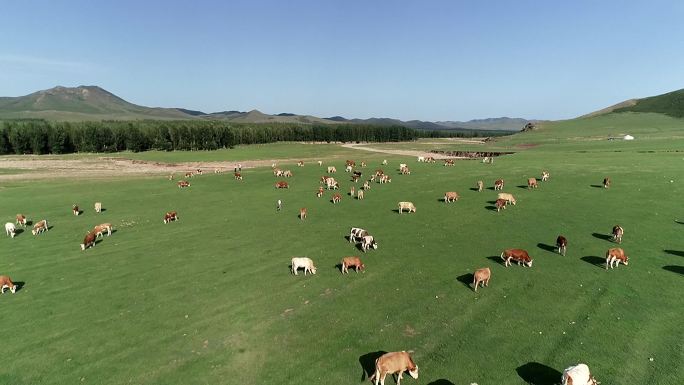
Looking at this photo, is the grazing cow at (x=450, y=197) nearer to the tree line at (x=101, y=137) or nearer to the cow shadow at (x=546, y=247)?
the cow shadow at (x=546, y=247)

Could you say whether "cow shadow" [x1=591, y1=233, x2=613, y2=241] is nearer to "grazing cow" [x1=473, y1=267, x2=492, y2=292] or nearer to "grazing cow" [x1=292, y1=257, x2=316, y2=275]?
"grazing cow" [x1=473, y1=267, x2=492, y2=292]

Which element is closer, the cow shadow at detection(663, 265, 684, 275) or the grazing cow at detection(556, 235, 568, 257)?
the cow shadow at detection(663, 265, 684, 275)

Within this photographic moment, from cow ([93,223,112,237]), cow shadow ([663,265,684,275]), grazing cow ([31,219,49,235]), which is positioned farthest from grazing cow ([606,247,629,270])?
grazing cow ([31,219,49,235])

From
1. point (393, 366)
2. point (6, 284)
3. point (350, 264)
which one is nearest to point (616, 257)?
point (350, 264)

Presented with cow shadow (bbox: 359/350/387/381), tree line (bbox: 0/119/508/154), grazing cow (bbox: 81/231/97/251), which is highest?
tree line (bbox: 0/119/508/154)

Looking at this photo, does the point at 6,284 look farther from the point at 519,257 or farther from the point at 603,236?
the point at 603,236
